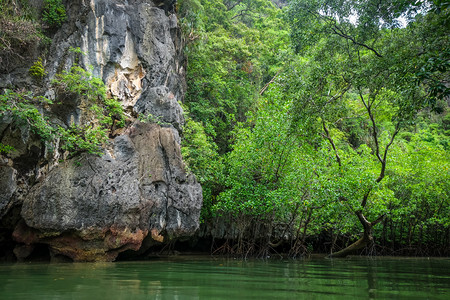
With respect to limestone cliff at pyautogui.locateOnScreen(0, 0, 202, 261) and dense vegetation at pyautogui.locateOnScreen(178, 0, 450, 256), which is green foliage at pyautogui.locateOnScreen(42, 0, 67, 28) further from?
dense vegetation at pyautogui.locateOnScreen(178, 0, 450, 256)

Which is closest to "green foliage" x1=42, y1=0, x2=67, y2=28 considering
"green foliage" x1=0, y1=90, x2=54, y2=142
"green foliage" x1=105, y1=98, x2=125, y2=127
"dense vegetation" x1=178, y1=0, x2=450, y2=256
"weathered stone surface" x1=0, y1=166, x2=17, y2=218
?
"green foliage" x1=105, y1=98, x2=125, y2=127

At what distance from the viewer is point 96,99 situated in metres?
12.2

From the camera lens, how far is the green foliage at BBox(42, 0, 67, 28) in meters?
13.4

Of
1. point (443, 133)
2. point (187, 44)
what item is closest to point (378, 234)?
point (443, 133)

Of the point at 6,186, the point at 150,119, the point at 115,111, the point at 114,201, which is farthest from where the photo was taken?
the point at 150,119

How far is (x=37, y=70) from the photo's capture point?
1230cm

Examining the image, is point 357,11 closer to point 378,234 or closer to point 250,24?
point 378,234

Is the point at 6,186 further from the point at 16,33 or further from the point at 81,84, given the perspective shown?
the point at 16,33

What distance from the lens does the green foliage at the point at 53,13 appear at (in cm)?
1342

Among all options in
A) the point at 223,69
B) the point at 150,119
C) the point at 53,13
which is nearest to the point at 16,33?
the point at 53,13

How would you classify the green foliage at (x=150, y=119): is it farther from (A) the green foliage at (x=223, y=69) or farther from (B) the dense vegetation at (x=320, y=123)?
(A) the green foliage at (x=223, y=69)

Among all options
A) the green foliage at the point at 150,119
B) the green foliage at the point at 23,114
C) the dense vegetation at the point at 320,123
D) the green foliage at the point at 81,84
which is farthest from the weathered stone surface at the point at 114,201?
the dense vegetation at the point at 320,123

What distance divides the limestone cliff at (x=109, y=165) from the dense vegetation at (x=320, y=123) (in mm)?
2707

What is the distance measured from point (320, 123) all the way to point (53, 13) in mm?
11463
